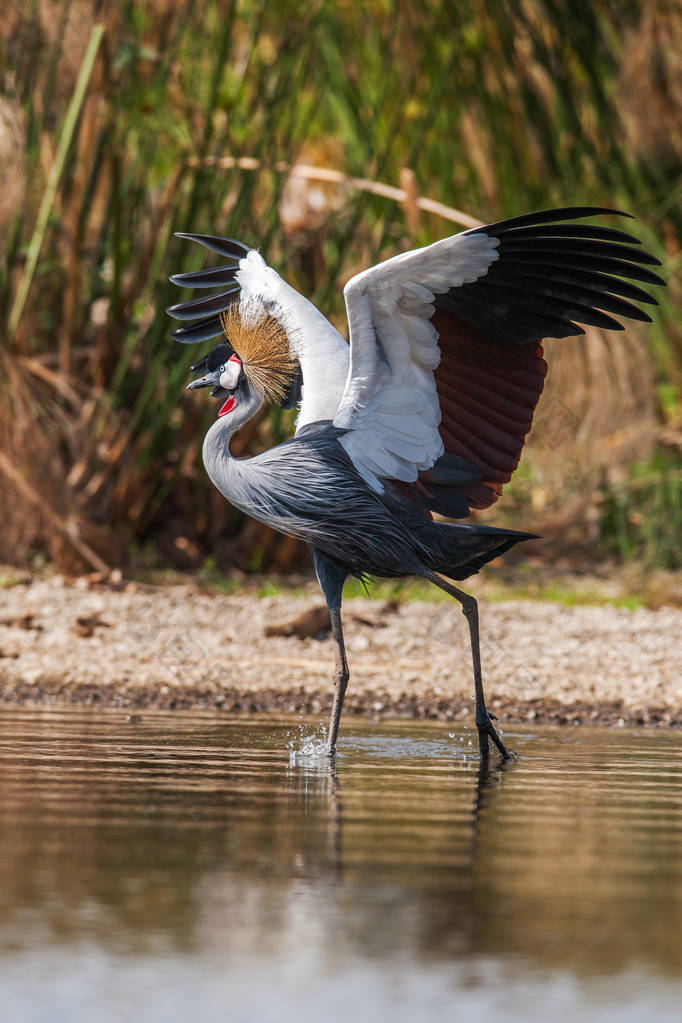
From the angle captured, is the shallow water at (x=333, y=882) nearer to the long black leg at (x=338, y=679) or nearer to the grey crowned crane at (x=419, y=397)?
the long black leg at (x=338, y=679)

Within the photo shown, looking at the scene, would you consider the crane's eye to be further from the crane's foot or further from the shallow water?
the crane's foot

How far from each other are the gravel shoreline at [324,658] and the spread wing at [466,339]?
1.55 meters

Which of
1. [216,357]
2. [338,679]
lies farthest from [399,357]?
[338,679]

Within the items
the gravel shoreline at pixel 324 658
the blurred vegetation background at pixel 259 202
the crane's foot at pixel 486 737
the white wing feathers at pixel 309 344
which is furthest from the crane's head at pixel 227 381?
the blurred vegetation background at pixel 259 202

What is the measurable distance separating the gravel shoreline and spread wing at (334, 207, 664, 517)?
1.55 metres

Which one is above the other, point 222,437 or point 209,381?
point 209,381

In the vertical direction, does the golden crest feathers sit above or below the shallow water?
above

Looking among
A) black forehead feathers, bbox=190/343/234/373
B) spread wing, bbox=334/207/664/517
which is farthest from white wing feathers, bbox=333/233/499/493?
black forehead feathers, bbox=190/343/234/373

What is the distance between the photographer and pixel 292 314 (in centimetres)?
723

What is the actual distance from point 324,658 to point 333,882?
4894 millimetres

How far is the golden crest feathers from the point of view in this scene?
6977 millimetres

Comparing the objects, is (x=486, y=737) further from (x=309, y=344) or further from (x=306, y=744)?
(x=309, y=344)

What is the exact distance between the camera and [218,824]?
473 cm

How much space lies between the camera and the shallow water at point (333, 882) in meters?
2.97
